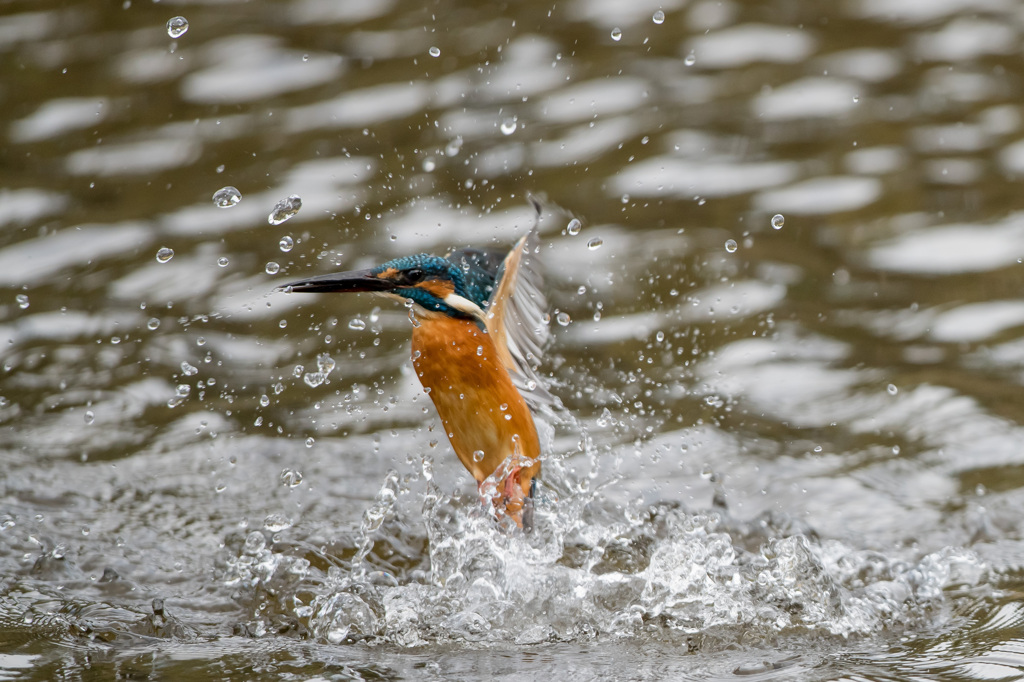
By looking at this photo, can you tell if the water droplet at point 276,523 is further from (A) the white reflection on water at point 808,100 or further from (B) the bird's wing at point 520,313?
(A) the white reflection on water at point 808,100

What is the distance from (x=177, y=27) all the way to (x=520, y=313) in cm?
355

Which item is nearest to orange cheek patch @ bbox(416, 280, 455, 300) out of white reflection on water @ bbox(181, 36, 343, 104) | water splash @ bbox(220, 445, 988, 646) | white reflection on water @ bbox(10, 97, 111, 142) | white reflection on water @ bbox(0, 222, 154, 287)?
water splash @ bbox(220, 445, 988, 646)

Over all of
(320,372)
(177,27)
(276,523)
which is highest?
(177,27)

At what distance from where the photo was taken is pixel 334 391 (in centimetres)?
423

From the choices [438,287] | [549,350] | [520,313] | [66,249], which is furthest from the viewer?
[66,249]

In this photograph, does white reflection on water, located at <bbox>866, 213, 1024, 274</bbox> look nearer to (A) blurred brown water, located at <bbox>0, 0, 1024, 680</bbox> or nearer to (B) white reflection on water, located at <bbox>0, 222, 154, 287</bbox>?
(A) blurred brown water, located at <bbox>0, 0, 1024, 680</bbox>

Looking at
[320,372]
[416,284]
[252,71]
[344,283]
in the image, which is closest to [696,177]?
[320,372]

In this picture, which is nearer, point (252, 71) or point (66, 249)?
point (66, 249)

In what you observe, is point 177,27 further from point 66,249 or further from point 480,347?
point 480,347

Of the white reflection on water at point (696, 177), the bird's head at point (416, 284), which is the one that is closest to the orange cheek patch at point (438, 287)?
the bird's head at point (416, 284)

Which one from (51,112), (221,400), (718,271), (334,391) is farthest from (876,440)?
(51,112)

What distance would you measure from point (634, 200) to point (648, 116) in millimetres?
711

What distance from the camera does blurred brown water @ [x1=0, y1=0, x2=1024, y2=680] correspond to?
9.57ft

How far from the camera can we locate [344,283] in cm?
285
